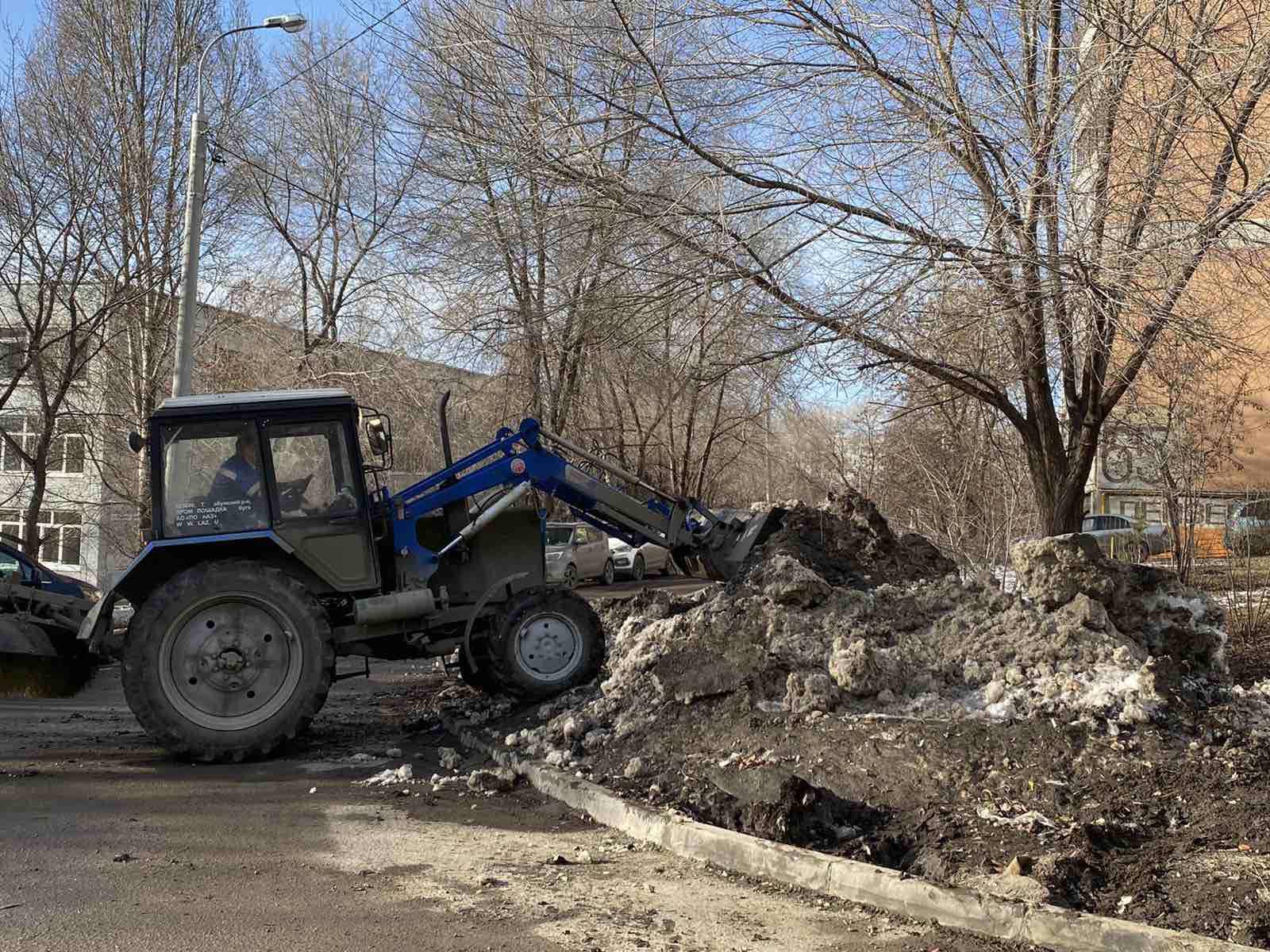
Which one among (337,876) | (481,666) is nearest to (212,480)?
(481,666)

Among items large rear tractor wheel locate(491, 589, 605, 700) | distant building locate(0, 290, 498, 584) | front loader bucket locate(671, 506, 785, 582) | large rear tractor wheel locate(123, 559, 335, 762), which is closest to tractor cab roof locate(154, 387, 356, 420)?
large rear tractor wheel locate(123, 559, 335, 762)

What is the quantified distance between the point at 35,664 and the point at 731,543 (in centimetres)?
622

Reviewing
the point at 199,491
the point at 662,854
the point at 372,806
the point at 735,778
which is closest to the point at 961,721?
the point at 735,778

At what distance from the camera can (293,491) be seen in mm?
9047

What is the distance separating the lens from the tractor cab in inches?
348

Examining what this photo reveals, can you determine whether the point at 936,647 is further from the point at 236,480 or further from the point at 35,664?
the point at 35,664

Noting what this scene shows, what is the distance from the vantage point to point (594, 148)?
29.3 feet

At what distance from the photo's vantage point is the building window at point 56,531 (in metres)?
22.9

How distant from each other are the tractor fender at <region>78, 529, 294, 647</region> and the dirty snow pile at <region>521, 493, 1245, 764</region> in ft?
7.71

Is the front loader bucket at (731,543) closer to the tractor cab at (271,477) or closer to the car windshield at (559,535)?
the tractor cab at (271,477)

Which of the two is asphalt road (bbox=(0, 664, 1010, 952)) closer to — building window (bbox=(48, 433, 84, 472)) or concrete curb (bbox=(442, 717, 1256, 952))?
concrete curb (bbox=(442, 717, 1256, 952))

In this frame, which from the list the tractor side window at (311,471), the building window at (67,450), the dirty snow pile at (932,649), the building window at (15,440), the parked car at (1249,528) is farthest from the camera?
the building window at (67,450)

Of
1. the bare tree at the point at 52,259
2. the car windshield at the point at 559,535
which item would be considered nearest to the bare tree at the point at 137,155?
the bare tree at the point at 52,259

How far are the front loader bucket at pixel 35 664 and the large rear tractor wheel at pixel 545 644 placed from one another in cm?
413
